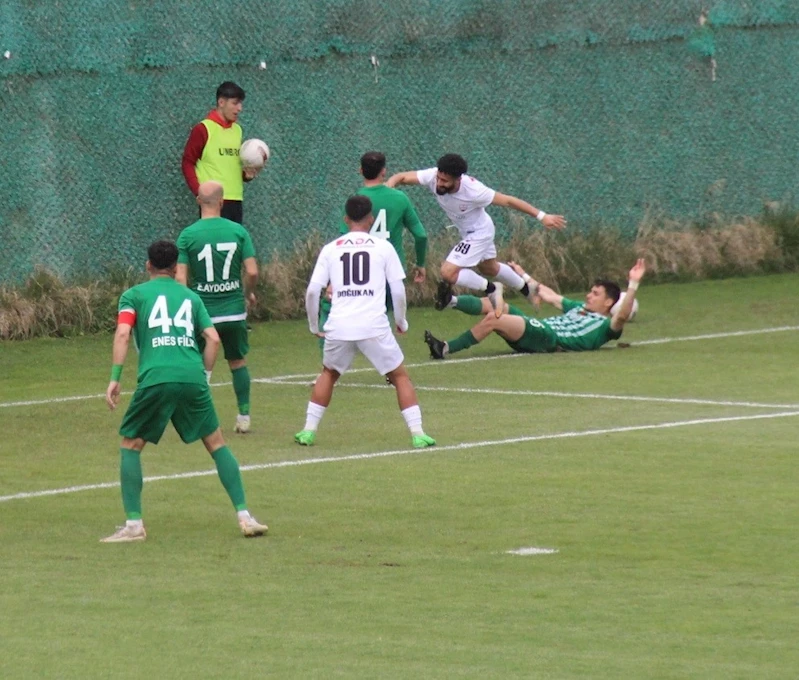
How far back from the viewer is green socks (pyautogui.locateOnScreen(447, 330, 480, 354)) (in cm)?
1808

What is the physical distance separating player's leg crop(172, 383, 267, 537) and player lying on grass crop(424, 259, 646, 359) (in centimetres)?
801

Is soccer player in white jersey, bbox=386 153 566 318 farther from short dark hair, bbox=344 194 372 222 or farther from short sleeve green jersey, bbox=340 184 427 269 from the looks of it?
short dark hair, bbox=344 194 372 222

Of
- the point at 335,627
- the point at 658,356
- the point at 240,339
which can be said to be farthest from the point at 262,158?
the point at 335,627

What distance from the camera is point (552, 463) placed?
12086 mm

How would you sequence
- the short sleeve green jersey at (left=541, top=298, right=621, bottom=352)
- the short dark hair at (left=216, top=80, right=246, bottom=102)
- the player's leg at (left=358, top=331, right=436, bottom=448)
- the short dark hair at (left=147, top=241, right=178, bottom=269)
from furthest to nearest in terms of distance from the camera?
the short dark hair at (left=216, top=80, right=246, bottom=102)
the short sleeve green jersey at (left=541, top=298, right=621, bottom=352)
the player's leg at (left=358, top=331, right=436, bottom=448)
the short dark hair at (left=147, top=241, right=178, bottom=269)

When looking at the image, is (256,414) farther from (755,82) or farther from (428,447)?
(755,82)

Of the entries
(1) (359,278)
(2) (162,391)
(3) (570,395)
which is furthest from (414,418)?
(2) (162,391)

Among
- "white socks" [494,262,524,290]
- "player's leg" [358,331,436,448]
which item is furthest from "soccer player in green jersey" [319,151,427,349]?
"white socks" [494,262,524,290]

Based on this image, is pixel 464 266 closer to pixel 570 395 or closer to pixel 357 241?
pixel 570 395

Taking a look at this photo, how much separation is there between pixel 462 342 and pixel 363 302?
210 inches

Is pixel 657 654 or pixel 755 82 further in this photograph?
pixel 755 82

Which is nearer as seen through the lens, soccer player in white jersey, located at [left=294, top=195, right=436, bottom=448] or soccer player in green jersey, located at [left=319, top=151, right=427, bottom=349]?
soccer player in white jersey, located at [left=294, top=195, right=436, bottom=448]

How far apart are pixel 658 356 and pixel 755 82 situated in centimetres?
936

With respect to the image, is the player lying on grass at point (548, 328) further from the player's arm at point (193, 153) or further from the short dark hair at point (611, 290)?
the player's arm at point (193, 153)
